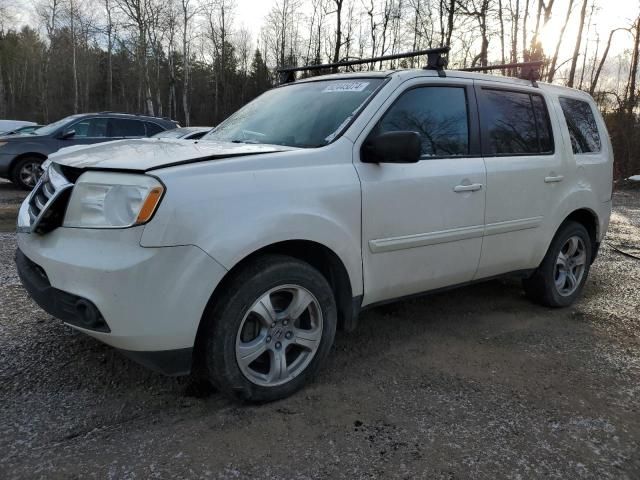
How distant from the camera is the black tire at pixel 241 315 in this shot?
258cm

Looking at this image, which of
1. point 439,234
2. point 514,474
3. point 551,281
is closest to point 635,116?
point 551,281

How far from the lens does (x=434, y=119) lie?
3531 millimetres

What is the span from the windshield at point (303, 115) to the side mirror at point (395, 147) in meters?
0.26

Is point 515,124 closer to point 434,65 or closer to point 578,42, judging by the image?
point 434,65

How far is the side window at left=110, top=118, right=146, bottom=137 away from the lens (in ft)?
38.4

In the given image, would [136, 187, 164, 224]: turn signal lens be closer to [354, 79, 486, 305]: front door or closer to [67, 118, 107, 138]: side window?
[354, 79, 486, 305]: front door

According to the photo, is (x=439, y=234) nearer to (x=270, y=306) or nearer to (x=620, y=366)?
(x=270, y=306)

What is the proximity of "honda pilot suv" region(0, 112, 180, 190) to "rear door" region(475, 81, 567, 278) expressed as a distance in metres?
9.43

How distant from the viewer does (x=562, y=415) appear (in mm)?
2854

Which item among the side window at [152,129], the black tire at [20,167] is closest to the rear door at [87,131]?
the black tire at [20,167]

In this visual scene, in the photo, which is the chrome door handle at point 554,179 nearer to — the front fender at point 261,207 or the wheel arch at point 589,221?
the wheel arch at point 589,221

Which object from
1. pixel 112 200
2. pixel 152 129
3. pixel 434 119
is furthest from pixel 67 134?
pixel 112 200

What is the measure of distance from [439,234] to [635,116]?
715 inches

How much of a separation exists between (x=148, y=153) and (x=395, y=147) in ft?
4.35
